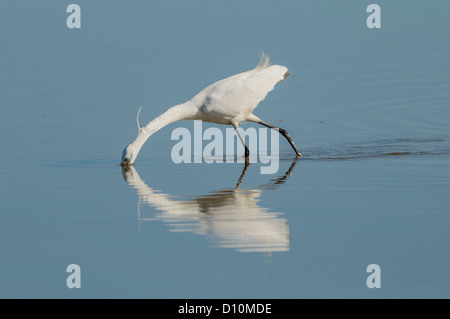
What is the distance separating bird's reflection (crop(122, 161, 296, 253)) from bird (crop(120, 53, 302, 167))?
2.47m

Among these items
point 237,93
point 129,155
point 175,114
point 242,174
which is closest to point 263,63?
point 237,93

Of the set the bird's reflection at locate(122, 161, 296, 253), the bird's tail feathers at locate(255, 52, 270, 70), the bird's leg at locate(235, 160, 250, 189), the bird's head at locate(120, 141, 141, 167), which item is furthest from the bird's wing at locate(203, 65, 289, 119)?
the bird's reflection at locate(122, 161, 296, 253)

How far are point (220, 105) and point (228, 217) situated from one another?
5.75 m

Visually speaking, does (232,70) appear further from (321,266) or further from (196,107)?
(321,266)

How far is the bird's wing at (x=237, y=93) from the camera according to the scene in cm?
1702

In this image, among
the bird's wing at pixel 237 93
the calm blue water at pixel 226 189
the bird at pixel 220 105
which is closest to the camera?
the calm blue water at pixel 226 189

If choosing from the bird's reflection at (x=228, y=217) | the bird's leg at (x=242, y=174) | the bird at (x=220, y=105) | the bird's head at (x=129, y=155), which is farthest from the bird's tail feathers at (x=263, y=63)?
the bird's reflection at (x=228, y=217)

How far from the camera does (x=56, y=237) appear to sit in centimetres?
1068

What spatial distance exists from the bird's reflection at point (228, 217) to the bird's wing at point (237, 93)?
2.79m

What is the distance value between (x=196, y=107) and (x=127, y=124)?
14.6 ft

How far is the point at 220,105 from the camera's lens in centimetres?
1702

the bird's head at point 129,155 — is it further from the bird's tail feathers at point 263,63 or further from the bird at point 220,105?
the bird's tail feathers at point 263,63

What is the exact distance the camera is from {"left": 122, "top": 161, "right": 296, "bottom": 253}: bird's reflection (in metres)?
10.1

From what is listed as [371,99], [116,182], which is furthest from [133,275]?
[371,99]
